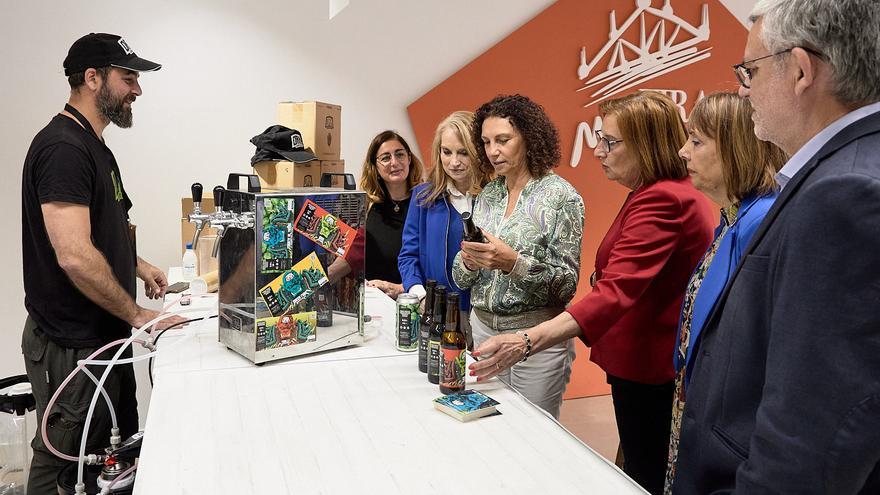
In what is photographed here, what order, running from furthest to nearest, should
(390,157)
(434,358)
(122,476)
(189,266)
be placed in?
(390,157)
(189,266)
(434,358)
(122,476)

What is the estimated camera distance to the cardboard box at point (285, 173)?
9.46 feet

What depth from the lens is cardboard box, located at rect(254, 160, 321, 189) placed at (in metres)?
2.88

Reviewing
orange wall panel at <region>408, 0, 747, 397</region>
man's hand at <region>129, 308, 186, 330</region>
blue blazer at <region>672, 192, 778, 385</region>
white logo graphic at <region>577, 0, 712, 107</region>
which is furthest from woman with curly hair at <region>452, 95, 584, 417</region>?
white logo graphic at <region>577, 0, 712, 107</region>

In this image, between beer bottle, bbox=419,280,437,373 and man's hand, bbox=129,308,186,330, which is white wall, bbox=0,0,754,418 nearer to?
man's hand, bbox=129,308,186,330

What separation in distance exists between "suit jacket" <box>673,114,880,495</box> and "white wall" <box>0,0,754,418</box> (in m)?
3.52

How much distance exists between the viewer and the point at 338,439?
1413mm

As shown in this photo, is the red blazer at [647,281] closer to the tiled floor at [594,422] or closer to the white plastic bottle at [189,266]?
the tiled floor at [594,422]

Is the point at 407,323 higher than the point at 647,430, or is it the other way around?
the point at 407,323

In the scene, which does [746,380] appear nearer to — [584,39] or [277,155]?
[277,155]

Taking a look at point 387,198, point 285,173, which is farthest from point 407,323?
point 387,198

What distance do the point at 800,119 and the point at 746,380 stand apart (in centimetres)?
39

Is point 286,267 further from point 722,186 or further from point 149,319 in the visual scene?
point 722,186

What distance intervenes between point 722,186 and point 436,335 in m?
0.80

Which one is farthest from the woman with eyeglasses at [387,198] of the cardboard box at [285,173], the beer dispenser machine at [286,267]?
the beer dispenser machine at [286,267]
